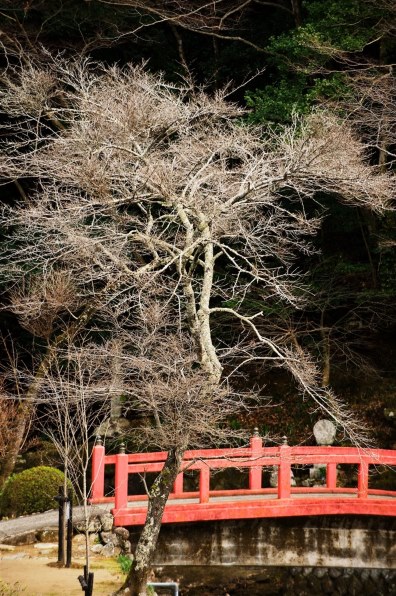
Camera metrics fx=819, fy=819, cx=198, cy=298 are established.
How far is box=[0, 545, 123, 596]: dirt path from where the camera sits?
8719mm

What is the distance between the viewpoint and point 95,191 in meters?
10.4

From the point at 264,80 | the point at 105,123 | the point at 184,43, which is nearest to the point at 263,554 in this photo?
the point at 105,123

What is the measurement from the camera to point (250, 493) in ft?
40.9

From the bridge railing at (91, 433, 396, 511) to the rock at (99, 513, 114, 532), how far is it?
20 cm

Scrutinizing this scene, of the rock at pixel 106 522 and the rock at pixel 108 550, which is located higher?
the rock at pixel 106 522

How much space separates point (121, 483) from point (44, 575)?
1.99 m

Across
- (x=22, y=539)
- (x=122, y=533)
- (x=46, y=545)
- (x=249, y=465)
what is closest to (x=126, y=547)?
(x=122, y=533)

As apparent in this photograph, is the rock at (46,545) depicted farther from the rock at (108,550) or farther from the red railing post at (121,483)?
the red railing post at (121,483)

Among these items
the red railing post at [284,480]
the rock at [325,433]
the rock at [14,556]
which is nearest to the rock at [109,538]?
the rock at [14,556]

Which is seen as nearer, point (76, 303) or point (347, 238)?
point (76, 303)

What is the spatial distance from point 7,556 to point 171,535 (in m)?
2.45

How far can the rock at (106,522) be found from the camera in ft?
34.9

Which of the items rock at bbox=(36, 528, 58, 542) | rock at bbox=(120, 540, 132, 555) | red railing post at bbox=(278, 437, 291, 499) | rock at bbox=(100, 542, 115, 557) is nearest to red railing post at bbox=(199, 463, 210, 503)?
red railing post at bbox=(278, 437, 291, 499)

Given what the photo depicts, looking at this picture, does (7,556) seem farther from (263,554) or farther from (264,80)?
(264,80)
